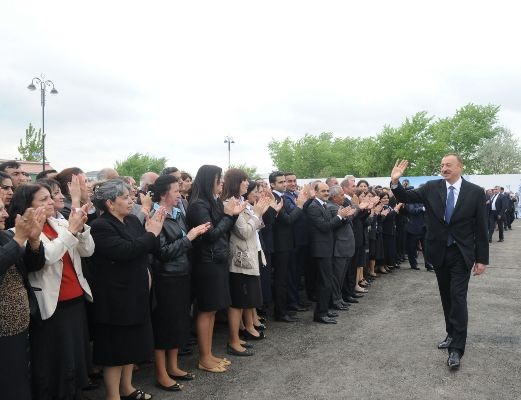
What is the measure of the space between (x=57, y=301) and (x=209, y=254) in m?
1.64

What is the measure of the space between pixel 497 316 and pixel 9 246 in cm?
652

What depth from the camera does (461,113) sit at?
47.0m

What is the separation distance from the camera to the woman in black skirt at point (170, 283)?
419cm

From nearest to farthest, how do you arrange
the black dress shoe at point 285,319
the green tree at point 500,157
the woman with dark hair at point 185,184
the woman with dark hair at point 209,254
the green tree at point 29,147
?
the woman with dark hair at point 209,254 → the woman with dark hair at point 185,184 → the black dress shoe at point 285,319 → the green tree at point 29,147 → the green tree at point 500,157

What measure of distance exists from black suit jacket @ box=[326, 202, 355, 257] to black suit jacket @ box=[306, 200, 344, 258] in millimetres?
256

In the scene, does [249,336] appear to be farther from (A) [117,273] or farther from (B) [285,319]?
(A) [117,273]

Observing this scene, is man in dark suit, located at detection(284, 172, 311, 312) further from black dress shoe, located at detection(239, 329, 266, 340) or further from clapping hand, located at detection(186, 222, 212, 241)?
clapping hand, located at detection(186, 222, 212, 241)

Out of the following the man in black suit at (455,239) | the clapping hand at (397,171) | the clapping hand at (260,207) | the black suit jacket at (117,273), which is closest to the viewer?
the black suit jacket at (117,273)

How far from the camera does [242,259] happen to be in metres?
5.14

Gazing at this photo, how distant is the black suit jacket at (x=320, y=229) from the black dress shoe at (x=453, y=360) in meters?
2.17

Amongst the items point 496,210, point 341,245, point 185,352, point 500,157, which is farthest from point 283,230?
point 500,157

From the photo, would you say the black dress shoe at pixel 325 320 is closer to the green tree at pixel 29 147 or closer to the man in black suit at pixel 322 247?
the man in black suit at pixel 322 247

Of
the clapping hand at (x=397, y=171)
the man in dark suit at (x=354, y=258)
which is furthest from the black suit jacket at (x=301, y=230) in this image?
the clapping hand at (x=397, y=171)

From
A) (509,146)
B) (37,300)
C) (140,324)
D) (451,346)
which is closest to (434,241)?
(451,346)
